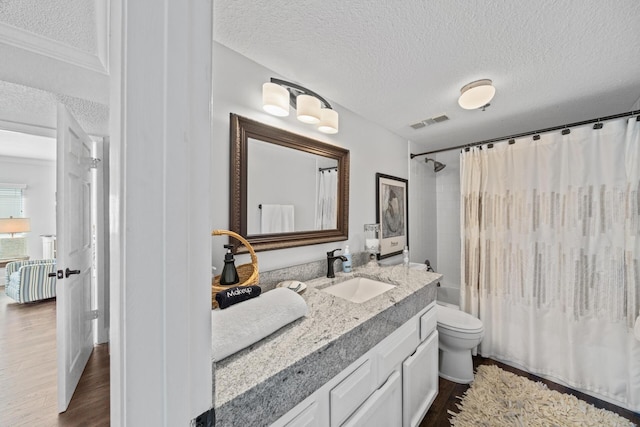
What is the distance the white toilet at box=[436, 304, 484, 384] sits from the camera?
5.55 ft

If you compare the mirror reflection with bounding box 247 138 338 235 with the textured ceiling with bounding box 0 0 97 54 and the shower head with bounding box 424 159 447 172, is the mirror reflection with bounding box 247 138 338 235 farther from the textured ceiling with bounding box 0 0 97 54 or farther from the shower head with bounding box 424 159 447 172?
the shower head with bounding box 424 159 447 172

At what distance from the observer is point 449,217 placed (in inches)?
122

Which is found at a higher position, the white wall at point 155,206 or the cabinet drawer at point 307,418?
the white wall at point 155,206

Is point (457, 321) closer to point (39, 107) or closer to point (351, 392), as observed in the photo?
point (351, 392)

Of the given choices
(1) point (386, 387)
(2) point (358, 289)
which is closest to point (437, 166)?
(2) point (358, 289)

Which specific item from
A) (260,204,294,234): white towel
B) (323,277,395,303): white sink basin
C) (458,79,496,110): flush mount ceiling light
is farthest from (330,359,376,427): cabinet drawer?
(458,79,496,110): flush mount ceiling light

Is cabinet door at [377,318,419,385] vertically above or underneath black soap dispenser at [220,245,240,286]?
underneath

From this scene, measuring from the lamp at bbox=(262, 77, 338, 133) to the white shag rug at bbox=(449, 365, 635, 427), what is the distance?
79.5 inches

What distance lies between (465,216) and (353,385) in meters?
1.95

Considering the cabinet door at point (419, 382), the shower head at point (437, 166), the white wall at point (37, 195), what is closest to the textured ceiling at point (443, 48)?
the shower head at point (437, 166)

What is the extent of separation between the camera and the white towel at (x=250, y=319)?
2.27ft

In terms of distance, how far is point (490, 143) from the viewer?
6.93ft

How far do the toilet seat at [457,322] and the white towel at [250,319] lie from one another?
4.48ft

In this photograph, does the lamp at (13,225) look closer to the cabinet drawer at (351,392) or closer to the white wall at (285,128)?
the white wall at (285,128)
